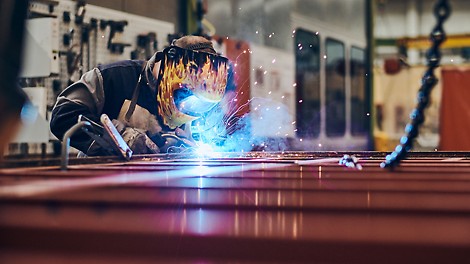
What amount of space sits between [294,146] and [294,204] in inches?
173

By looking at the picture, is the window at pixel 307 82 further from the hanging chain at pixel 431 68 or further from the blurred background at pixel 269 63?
the hanging chain at pixel 431 68

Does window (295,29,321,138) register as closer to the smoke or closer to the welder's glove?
the smoke

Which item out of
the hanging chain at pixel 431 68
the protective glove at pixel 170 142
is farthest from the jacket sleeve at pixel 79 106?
the hanging chain at pixel 431 68

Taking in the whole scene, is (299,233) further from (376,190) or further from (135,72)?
(135,72)

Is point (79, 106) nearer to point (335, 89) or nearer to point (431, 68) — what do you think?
point (431, 68)

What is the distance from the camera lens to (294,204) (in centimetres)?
88

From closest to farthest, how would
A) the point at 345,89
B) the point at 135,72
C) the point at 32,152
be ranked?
1. the point at 135,72
2. the point at 32,152
3. the point at 345,89

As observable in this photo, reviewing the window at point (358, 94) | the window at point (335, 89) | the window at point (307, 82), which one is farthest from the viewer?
the window at point (358, 94)

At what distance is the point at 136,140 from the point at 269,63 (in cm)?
280

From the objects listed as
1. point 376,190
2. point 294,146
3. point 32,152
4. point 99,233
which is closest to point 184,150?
point 32,152

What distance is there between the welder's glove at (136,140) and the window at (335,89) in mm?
3737

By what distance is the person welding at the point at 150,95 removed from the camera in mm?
2369

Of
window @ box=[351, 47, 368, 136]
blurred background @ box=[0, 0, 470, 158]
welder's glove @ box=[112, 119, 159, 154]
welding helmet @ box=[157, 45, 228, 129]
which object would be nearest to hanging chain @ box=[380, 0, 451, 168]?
blurred background @ box=[0, 0, 470, 158]

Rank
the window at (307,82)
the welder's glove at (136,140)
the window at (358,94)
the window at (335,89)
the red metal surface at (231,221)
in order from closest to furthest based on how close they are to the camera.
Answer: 1. the red metal surface at (231,221)
2. the welder's glove at (136,140)
3. the window at (307,82)
4. the window at (335,89)
5. the window at (358,94)
